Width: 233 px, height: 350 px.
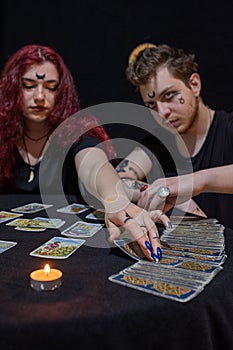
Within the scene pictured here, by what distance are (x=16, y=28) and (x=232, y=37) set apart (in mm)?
1451

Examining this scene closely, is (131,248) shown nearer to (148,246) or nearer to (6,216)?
(148,246)

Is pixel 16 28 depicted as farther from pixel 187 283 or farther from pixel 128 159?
pixel 187 283

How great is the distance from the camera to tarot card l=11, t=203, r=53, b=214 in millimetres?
1396

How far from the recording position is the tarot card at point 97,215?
1320 mm

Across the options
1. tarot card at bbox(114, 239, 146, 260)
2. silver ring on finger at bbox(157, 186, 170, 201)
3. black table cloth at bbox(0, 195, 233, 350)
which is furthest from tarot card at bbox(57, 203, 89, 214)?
black table cloth at bbox(0, 195, 233, 350)

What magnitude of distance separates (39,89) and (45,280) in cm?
117

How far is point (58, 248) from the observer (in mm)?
994

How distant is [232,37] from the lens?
7.37 ft

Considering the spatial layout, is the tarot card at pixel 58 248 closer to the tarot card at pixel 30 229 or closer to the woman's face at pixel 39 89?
the tarot card at pixel 30 229

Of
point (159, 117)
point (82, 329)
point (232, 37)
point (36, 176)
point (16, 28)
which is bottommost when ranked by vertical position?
point (82, 329)

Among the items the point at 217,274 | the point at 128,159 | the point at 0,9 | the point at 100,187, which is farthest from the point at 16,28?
the point at 217,274

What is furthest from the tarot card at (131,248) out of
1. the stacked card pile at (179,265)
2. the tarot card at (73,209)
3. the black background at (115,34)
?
the black background at (115,34)

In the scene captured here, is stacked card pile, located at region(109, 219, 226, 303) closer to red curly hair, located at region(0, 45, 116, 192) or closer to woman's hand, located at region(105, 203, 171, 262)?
woman's hand, located at region(105, 203, 171, 262)

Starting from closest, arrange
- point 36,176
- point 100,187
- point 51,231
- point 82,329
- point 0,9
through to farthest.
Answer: point 82,329, point 51,231, point 100,187, point 36,176, point 0,9
